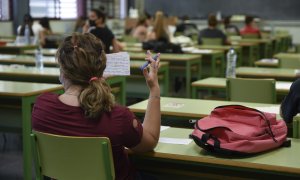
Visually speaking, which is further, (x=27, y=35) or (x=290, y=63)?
(x=27, y=35)

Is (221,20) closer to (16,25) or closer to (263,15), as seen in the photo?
(263,15)

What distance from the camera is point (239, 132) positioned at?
7.39 ft

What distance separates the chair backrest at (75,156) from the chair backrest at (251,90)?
2198 millimetres

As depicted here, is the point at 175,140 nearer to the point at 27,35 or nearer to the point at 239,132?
the point at 239,132

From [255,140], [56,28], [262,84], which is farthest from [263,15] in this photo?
[255,140]

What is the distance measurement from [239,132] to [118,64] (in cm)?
84

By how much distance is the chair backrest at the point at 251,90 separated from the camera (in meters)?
4.01

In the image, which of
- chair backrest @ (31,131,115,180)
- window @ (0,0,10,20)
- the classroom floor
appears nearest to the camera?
chair backrest @ (31,131,115,180)

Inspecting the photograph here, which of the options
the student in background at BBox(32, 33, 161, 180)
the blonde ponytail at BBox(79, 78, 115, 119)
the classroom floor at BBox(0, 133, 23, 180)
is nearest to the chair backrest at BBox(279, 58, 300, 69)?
the classroom floor at BBox(0, 133, 23, 180)

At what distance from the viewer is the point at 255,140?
2.21m

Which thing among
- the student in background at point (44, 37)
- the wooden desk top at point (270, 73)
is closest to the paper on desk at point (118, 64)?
the wooden desk top at point (270, 73)

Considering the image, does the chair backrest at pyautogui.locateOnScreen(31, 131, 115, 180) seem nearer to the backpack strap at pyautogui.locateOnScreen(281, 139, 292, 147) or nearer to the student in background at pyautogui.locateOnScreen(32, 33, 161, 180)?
the student in background at pyautogui.locateOnScreen(32, 33, 161, 180)

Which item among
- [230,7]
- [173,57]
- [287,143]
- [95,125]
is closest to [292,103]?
[287,143]

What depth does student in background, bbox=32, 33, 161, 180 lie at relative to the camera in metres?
2.14
